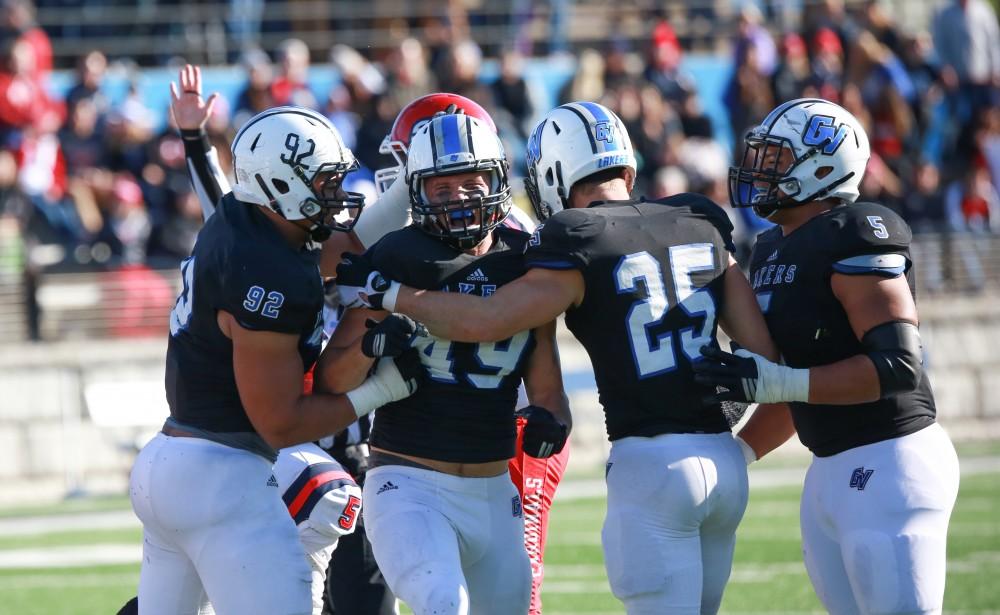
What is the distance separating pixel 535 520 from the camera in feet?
17.2

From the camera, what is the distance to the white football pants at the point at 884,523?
423 cm

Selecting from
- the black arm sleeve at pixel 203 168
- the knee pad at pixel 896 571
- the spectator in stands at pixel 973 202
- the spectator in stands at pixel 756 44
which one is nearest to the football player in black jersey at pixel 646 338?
the knee pad at pixel 896 571

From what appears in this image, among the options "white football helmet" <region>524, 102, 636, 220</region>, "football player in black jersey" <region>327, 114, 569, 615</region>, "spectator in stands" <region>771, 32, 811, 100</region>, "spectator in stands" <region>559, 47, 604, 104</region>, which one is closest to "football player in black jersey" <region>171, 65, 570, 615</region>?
→ "white football helmet" <region>524, 102, 636, 220</region>

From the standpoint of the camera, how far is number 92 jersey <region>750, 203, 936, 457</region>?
4328 mm

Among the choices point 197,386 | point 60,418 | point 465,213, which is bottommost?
point 60,418

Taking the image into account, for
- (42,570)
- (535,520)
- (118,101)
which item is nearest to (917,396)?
(535,520)

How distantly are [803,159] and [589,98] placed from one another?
9.96m

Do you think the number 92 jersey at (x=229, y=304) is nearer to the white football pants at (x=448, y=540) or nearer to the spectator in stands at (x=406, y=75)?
the white football pants at (x=448, y=540)

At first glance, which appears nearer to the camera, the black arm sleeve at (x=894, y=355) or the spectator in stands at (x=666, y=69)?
the black arm sleeve at (x=894, y=355)

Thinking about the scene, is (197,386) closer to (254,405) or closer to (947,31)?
(254,405)

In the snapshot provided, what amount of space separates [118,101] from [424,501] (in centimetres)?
1025

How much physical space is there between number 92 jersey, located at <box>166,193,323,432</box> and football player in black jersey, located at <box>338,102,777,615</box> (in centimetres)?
25

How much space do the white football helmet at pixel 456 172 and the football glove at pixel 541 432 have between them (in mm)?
565

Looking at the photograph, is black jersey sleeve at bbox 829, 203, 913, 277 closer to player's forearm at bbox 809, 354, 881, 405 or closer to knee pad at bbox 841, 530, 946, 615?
player's forearm at bbox 809, 354, 881, 405
